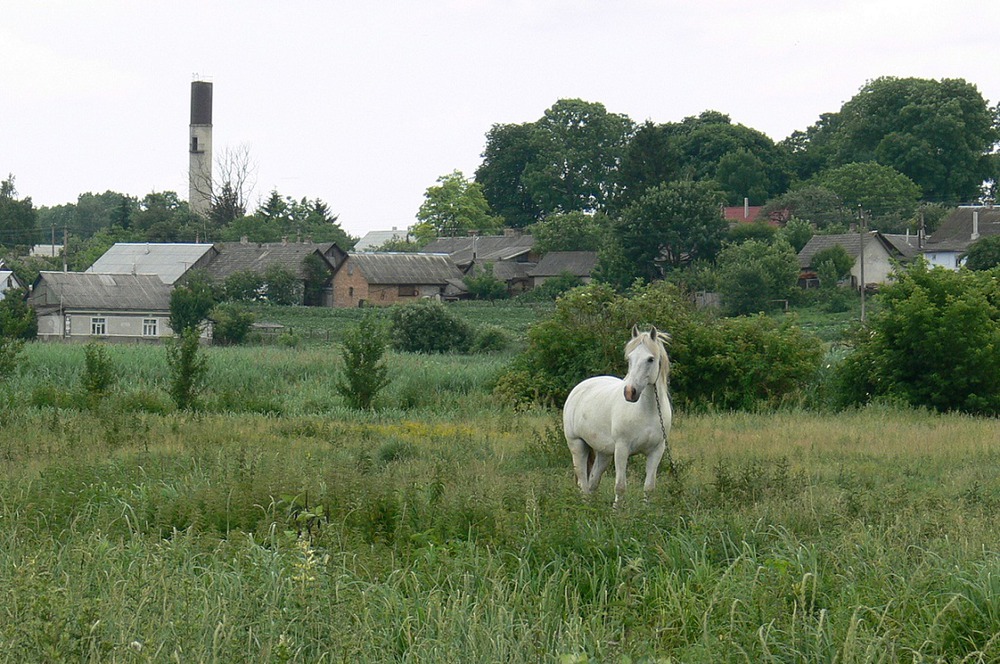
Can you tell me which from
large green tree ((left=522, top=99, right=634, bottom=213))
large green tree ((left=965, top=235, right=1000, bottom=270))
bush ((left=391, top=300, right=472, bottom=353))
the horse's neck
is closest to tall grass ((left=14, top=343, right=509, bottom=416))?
bush ((left=391, top=300, right=472, bottom=353))

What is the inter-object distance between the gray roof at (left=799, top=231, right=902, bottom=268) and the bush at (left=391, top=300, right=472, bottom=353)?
32.0 metres

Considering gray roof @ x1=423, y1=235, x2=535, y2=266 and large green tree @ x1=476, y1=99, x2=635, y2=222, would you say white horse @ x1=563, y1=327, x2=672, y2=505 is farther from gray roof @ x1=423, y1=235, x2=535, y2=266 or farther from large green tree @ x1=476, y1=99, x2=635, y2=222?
large green tree @ x1=476, y1=99, x2=635, y2=222

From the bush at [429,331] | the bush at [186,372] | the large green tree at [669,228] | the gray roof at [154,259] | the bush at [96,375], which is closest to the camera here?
the bush at [186,372]

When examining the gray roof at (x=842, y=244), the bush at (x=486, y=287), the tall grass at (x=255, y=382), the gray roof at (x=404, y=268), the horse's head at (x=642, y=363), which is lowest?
the tall grass at (x=255, y=382)

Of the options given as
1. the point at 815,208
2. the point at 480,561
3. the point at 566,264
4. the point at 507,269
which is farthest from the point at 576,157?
the point at 480,561

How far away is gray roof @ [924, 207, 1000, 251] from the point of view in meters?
84.4

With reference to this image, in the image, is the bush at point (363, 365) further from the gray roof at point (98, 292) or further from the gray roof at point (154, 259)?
the gray roof at point (154, 259)

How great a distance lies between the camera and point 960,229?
8794 cm

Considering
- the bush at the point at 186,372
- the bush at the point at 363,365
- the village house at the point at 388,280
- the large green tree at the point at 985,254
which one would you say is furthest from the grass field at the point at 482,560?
the village house at the point at 388,280

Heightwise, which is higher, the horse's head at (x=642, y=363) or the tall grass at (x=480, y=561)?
the horse's head at (x=642, y=363)

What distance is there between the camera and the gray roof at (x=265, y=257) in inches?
3482

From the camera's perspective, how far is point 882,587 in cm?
720

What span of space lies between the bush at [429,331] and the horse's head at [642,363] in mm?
44505

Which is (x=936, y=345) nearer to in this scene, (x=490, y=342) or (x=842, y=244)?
(x=490, y=342)
